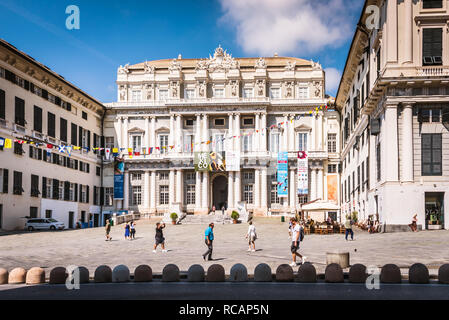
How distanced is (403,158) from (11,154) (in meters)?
32.1

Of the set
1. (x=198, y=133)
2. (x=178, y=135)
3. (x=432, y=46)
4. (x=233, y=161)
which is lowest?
(x=233, y=161)

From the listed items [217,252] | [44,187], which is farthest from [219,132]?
[217,252]

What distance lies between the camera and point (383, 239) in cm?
3025

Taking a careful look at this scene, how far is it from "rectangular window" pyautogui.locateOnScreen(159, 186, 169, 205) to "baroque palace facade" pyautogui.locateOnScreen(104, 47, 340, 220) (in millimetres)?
124

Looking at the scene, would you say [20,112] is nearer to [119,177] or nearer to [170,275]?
[119,177]

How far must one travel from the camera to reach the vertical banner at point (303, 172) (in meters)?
65.3

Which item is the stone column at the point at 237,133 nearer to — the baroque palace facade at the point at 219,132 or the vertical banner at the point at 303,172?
the baroque palace facade at the point at 219,132

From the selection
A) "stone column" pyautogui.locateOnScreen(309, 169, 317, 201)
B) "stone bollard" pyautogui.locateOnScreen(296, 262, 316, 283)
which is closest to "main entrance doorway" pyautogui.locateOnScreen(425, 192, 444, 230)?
"stone bollard" pyautogui.locateOnScreen(296, 262, 316, 283)

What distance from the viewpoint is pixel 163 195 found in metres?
70.6

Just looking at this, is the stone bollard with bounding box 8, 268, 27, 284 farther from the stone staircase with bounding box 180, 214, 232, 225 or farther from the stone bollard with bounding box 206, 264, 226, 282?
the stone staircase with bounding box 180, 214, 232, 225

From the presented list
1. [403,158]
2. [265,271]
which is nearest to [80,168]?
[403,158]

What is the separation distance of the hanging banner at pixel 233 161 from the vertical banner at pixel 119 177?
13570 millimetres

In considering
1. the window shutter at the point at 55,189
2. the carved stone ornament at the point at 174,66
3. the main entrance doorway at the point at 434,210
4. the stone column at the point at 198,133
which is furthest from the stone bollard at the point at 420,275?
the carved stone ornament at the point at 174,66

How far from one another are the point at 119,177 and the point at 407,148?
43.1 meters
